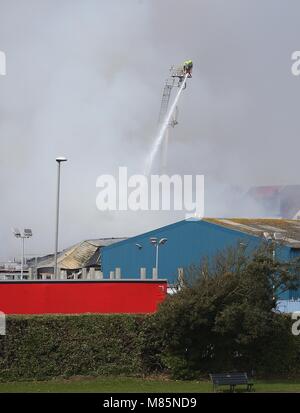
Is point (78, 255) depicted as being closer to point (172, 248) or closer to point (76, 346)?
point (172, 248)

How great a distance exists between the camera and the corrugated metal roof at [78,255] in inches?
3706

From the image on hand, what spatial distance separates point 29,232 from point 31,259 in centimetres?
4521

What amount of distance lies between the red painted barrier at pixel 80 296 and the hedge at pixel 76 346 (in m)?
3.58

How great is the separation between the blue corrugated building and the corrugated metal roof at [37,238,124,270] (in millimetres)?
10427

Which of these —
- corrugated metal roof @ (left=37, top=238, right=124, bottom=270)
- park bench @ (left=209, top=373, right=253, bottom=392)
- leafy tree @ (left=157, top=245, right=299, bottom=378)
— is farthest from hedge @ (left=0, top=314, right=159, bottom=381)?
corrugated metal roof @ (left=37, top=238, right=124, bottom=270)

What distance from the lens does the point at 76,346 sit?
102 feet

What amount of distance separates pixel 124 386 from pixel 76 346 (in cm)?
336

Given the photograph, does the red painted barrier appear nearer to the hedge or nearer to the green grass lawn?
the hedge

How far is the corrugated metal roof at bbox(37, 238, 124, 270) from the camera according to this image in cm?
9414

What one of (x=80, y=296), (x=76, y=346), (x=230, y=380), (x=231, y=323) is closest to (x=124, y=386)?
(x=76, y=346)

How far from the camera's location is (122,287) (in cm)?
3531

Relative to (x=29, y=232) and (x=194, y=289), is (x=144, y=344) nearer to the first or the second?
(x=194, y=289)

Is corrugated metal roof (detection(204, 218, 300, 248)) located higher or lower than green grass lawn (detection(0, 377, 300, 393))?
higher
